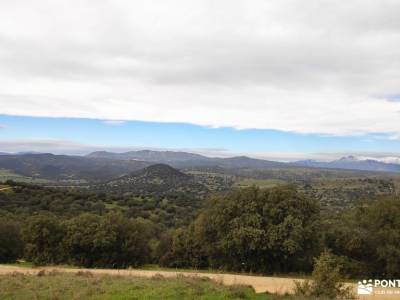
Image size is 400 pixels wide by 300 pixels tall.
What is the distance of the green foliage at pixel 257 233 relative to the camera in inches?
1022

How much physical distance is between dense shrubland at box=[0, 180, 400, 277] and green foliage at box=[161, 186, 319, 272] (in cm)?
7

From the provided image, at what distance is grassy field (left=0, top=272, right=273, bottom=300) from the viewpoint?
48.3 ft

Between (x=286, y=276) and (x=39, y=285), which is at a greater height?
(x=39, y=285)

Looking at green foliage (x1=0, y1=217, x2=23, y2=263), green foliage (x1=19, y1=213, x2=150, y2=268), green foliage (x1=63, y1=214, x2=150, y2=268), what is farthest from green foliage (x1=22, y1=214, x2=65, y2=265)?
green foliage (x1=0, y1=217, x2=23, y2=263)

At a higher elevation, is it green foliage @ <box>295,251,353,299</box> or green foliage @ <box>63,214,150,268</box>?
green foliage @ <box>295,251,353,299</box>

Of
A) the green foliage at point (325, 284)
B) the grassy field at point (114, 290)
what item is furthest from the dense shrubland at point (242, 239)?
the grassy field at point (114, 290)

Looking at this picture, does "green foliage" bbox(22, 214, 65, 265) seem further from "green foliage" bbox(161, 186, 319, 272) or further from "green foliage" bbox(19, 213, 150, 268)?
"green foliage" bbox(161, 186, 319, 272)

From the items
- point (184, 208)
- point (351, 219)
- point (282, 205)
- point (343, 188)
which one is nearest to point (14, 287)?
point (282, 205)

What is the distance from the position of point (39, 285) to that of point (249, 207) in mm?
15555

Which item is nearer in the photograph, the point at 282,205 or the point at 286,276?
the point at 286,276

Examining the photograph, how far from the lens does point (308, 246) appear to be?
26281mm

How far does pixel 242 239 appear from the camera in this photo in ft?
86.0

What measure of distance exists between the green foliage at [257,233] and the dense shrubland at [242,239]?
2.7 inches

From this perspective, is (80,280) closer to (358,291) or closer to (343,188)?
(358,291)
